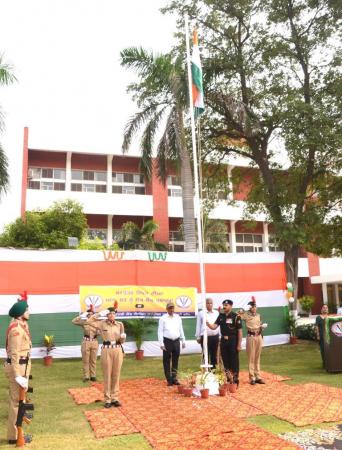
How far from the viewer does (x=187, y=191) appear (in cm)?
1545

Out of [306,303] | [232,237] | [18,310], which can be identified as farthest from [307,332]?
[232,237]

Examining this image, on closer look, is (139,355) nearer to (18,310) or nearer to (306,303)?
(18,310)

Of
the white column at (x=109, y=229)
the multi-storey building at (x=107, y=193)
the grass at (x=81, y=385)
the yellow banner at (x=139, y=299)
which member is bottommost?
the grass at (x=81, y=385)

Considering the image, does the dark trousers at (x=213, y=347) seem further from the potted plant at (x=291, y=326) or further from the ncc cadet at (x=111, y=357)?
the potted plant at (x=291, y=326)

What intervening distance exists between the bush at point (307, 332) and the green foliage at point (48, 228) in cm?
1282

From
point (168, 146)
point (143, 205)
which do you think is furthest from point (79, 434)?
point (143, 205)

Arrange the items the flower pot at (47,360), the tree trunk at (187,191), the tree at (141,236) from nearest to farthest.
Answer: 1. the flower pot at (47,360)
2. the tree trunk at (187,191)
3. the tree at (141,236)

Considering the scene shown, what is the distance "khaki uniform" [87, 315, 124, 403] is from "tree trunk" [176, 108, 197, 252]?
312 inches

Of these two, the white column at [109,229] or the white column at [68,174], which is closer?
the white column at [68,174]

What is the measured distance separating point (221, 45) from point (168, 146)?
4.17 metres

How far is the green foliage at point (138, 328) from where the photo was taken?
12633 mm

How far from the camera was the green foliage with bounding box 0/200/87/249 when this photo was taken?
24.6m

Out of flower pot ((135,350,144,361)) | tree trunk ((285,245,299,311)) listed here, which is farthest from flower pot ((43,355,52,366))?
tree trunk ((285,245,299,311))

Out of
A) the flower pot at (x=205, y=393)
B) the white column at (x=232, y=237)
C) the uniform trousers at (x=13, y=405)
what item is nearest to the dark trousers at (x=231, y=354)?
the flower pot at (x=205, y=393)
